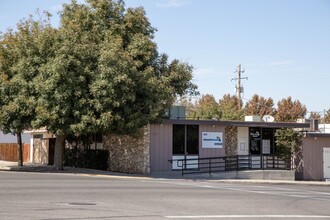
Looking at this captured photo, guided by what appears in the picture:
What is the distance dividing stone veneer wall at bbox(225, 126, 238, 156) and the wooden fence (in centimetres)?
1814

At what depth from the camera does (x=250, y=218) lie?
12766 millimetres

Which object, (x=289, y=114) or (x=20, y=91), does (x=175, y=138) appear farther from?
(x=289, y=114)

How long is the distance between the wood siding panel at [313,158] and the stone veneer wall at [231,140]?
4648 mm

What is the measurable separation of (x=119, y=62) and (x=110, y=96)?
189 cm

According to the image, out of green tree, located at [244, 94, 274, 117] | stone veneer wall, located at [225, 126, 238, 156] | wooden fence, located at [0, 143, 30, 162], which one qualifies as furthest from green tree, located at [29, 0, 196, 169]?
green tree, located at [244, 94, 274, 117]

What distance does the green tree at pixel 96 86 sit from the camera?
1054 inches

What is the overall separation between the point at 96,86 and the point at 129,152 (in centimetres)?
674

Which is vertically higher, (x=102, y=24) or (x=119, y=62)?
(x=102, y=24)

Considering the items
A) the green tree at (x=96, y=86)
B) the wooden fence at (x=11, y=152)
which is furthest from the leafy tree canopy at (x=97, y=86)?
the wooden fence at (x=11, y=152)

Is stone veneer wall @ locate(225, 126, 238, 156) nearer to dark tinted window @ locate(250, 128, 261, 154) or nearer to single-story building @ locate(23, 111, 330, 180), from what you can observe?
single-story building @ locate(23, 111, 330, 180)

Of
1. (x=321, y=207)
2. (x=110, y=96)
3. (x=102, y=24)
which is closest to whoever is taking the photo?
(x=321, y=207)

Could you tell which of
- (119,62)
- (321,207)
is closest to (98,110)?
(119,62)

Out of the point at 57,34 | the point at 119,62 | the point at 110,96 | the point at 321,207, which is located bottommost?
the point at 321,207

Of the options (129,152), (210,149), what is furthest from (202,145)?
(129,152)
